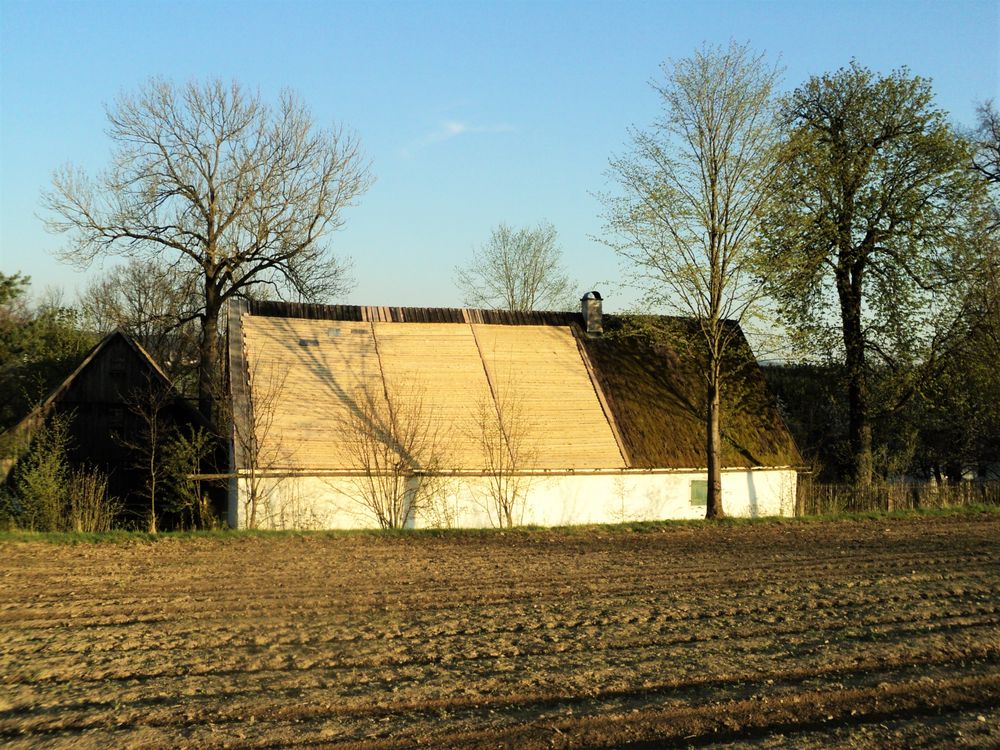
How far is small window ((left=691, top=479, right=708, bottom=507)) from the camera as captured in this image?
26.5 metres

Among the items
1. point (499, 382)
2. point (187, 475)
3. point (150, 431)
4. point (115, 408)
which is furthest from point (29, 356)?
point (499, 382)

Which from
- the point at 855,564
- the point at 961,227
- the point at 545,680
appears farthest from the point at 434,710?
the point at 961,227

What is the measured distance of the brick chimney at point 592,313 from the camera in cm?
3017

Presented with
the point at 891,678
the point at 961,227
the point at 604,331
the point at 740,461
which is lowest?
the point at 891,678

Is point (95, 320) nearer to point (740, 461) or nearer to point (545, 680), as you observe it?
point (740, 461)

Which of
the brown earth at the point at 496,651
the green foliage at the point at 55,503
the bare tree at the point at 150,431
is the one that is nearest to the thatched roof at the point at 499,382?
the bare tree at the point at 150,431

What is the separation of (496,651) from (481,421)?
15.8 m

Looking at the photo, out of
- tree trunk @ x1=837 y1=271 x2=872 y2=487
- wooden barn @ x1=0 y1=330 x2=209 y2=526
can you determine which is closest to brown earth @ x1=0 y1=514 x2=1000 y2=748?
wooden barn @ x1=0 y1=330 x2=209 y2=526

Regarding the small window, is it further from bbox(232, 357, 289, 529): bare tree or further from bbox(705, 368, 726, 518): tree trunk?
bbox(232, 357, 289, 529): bare tree

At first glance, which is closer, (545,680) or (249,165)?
(545,680)

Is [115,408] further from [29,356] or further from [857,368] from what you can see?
[857,368]

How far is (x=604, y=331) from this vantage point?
100 feet

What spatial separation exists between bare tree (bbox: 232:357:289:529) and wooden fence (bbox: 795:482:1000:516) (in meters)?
14.8

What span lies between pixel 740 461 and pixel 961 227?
9657 millimetres
